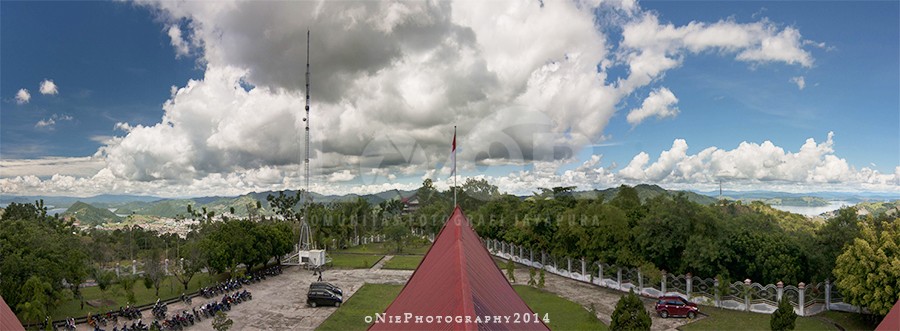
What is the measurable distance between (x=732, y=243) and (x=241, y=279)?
26344 millimetres

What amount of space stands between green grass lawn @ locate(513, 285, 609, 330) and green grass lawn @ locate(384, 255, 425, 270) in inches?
450

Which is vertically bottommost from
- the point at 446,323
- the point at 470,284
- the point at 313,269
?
the point at 313,269

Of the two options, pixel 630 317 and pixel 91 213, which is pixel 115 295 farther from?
pixel 91 213

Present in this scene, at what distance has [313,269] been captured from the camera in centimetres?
3528

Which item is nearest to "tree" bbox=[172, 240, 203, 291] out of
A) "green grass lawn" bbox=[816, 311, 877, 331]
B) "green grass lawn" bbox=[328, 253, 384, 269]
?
"green grass lawn" bbox=[328, 253, 384, 269]

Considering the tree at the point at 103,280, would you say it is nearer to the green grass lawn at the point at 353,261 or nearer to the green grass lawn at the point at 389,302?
the green grass lawn at the point at 389,302

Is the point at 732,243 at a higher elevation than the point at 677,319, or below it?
higher

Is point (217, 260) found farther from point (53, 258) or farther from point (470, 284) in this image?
point (470, 284)

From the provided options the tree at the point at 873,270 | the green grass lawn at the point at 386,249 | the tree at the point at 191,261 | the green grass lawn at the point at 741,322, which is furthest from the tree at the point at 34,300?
the tree at the point at 873,270

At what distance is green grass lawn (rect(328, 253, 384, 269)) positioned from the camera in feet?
124

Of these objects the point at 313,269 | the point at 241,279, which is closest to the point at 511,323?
the point at 241,279

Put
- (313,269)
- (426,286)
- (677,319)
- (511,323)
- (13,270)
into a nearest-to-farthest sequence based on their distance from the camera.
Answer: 1. (511,323)
2. (426,286)
3. (13,270)
4. (677,319)
5. (313,269)

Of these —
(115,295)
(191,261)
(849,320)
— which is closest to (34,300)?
(115,295)

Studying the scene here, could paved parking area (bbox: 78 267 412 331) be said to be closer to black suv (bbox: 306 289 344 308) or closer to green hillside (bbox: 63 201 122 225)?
black suv (bbox: 306 289 344 308)
